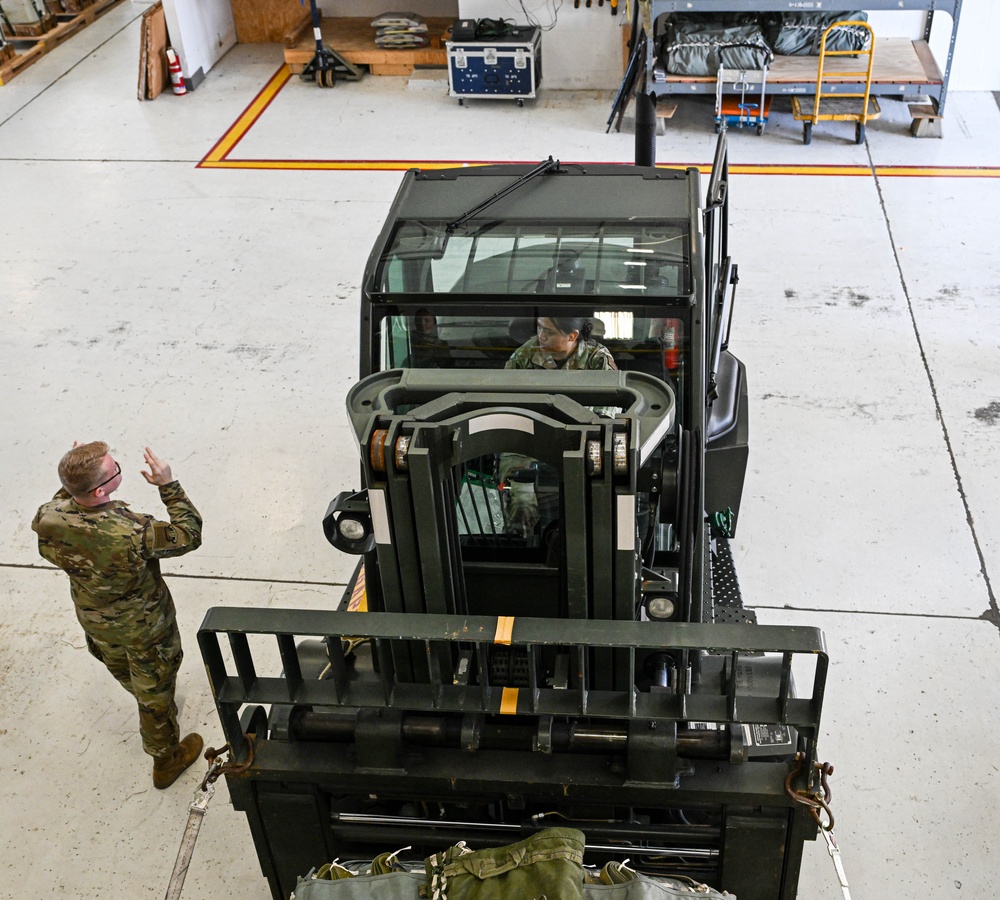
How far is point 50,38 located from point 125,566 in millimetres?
12179

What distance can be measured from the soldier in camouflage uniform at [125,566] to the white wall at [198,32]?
9406 millimetres

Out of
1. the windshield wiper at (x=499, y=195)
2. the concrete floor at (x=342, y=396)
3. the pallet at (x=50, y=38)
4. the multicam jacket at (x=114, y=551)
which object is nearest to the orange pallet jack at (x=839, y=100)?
the concrete floor at (x=342, y=396)

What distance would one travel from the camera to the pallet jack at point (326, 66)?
39.5 feet

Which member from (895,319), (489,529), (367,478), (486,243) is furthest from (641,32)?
(367,478)

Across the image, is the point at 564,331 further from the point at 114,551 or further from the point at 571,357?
the point at 114,551

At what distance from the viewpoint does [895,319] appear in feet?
24.9

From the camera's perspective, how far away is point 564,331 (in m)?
3.90

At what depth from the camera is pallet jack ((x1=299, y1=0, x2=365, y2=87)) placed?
12031mm

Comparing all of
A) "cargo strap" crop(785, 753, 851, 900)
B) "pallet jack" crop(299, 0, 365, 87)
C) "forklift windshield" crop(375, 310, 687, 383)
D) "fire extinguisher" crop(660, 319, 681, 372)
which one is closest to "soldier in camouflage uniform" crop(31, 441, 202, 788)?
"forklift windshield" crop(375, 310, 687, 383)

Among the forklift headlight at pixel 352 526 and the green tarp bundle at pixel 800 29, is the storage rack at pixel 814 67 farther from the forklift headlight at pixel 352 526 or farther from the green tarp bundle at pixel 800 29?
the forklift headlight at pixel 352 526

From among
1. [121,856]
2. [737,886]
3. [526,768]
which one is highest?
[526,768]

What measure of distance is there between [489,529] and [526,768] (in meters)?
1.00

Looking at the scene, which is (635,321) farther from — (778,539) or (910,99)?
(910,99)

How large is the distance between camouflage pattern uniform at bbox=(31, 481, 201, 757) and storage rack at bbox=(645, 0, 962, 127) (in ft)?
25.4
